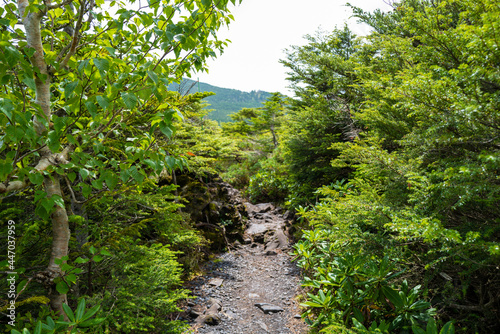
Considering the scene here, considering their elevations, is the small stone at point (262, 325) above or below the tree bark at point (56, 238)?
below

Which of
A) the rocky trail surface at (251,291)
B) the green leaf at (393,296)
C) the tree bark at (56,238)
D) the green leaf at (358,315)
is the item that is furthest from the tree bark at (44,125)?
the green leaf at (393,296)

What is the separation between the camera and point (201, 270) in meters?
5.68

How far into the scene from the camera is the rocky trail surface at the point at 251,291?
3.86m

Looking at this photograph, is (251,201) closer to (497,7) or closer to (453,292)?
(453,292)

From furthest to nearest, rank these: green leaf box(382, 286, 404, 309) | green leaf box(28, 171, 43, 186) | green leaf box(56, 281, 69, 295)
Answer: green leaf box(382, 286, 404, 309)
green leaf box(56, 281, 69, 295)
green leaf box(28, 171, 43, 186)

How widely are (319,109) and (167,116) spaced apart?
648 centimetres

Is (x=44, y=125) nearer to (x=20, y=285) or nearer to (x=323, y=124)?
(x=20, y=285)

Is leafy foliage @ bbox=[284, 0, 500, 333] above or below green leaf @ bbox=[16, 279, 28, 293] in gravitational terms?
above

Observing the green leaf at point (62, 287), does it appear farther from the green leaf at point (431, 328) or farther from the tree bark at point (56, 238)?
the green leaf at point (431, 328)

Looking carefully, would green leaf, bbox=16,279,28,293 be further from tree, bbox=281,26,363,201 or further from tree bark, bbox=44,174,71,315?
tree, bbox=281,26,363,201

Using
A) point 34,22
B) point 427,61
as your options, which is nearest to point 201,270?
point 34,22

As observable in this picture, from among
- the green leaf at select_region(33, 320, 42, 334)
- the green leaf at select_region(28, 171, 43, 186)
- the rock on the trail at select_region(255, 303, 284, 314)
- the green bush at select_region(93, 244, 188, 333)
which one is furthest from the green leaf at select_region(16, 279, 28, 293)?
the rock on the trail at select_region(255, 303, 284, 314)

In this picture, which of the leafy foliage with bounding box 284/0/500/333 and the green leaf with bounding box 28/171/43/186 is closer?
the green leaf with bounding box 28/171/43/186

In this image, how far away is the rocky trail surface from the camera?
386 centimetres
